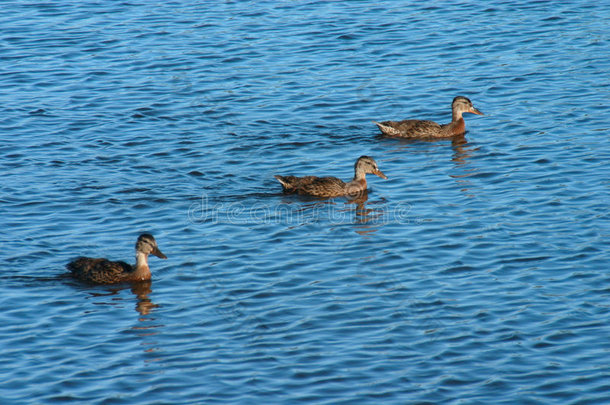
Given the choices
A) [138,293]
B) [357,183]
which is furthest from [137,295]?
[357,183]

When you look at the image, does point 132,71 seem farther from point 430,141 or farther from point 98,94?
point 430,141

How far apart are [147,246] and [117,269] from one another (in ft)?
1.78

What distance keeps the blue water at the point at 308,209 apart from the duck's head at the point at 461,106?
552 mm

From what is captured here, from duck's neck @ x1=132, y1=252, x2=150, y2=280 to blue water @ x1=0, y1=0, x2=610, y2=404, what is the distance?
17 centimetres

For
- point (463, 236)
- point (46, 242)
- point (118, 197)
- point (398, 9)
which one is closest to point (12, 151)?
point (118, 197)

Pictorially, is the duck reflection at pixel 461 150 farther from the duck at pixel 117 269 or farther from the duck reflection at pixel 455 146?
the duck at pixel 117 269

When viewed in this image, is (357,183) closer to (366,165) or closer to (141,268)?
(366,165)

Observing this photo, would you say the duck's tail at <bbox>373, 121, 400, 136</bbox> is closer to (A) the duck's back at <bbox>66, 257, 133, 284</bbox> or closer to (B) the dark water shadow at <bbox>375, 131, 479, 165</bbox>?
(B) the dark water shadow at <bbox>375, 131, 479, 165</bbox>

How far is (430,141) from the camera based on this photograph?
19.3 meters

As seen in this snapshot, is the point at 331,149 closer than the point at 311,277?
No

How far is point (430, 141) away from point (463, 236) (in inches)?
218

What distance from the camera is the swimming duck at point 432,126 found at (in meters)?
18.7

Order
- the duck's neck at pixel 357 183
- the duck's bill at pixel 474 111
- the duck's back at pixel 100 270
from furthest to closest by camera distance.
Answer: the duck's bill at pixel 474 111, the duck's neck at pixel 357 183, the duck's back at pixel 100 270

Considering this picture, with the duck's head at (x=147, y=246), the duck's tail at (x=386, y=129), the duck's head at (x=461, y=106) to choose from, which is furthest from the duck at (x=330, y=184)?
the duck's head at (x=461, y=106)
